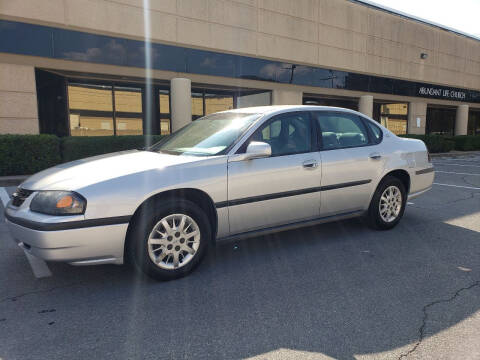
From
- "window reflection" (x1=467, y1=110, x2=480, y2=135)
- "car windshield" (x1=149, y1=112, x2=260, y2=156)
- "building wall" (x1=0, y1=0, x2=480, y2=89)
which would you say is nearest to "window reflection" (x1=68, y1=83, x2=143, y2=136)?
"building wall" (x1=0, y1=0, x2=480, y2=89)

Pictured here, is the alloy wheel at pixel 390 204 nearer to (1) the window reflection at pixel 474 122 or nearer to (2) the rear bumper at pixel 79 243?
(2) the rear bumper at pixel 79 243

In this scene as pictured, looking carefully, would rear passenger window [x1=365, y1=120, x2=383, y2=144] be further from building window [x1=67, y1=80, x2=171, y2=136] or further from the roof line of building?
the roof line of building

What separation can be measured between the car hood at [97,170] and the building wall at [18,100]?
919cm

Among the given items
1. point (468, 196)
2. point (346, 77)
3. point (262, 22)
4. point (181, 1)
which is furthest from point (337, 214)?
point (346, 77)

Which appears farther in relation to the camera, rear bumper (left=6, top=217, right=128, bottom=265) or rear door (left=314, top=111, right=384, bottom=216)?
rear door (left=314, top=111, right=384, bottom=216)

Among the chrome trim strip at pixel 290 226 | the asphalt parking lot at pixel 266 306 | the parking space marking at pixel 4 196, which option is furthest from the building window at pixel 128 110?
the chrome trim strip at pixel 290 226

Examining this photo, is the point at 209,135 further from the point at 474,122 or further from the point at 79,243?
the point at 474,122

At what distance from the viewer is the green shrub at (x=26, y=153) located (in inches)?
387

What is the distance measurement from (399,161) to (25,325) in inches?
179

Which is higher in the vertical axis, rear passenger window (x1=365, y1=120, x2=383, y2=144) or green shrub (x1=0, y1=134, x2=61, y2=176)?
rear passenger window (x1=365, y1=120, x2=383, y2=144)

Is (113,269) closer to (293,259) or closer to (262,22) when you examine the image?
(293,259)

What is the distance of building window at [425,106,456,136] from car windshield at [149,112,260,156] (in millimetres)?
25810

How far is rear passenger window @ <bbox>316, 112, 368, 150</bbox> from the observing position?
4.58m

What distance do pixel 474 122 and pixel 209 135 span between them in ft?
110
